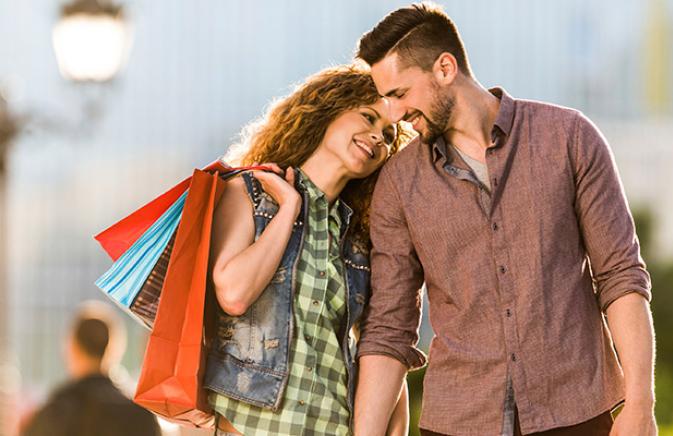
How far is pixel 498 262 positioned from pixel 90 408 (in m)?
3.10

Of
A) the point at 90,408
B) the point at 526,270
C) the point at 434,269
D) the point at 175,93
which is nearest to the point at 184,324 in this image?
the point at 434,269

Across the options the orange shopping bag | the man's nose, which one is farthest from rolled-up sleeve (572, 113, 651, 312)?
the orange shopping bag

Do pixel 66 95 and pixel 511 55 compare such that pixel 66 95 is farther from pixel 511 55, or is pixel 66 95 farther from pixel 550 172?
pixel 511 55

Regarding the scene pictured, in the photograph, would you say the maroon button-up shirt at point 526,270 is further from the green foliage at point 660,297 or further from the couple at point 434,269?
the green foliage at point 660,297

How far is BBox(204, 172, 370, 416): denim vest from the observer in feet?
13.6

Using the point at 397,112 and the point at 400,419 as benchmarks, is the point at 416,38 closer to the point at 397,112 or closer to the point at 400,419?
the point at 397,112

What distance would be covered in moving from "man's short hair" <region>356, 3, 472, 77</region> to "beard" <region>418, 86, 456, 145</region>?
0.10 meters

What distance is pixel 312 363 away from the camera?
421cm

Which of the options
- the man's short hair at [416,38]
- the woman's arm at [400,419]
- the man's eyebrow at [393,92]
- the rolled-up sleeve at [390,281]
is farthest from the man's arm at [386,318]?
the man's short hair at [416,38]

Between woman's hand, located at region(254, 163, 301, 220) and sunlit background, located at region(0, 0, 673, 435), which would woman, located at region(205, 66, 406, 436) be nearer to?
woman's hand, located at region(254, 163, 301, 220)

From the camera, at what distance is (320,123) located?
450cm

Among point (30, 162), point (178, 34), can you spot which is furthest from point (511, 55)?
point (30, 162)

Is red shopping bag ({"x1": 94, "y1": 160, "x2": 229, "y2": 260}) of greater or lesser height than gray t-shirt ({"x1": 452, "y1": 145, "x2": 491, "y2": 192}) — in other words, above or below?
below

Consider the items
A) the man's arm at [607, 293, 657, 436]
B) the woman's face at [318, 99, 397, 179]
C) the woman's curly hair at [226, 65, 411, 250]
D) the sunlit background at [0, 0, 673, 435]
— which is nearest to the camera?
the man's arm at [607, 293, 657, 436]
